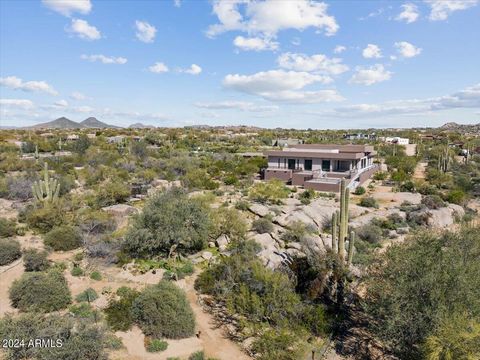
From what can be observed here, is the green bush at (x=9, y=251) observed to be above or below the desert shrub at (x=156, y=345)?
above

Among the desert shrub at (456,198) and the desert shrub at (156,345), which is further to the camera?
the desert shrub at (456,198)

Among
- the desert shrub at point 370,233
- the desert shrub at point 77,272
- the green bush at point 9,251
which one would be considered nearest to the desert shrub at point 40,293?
the desert shrub at point 77,272

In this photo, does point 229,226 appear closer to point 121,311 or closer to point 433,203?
point 121,311

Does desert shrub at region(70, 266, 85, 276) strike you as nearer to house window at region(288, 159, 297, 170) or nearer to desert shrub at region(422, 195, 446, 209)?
desert shrub at region(422, 195, 446, 209)

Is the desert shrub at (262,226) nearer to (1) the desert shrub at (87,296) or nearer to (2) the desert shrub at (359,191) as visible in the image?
(1) the desert shrub at (87,296)

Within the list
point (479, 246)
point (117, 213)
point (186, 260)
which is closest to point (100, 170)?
point (117, 213)

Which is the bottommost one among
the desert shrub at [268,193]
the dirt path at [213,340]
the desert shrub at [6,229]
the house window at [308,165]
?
the dirt path at [213,340]
